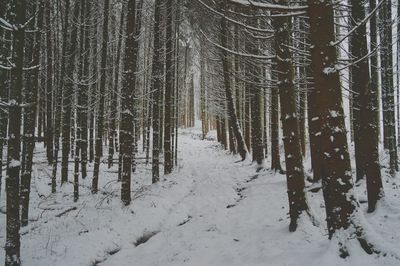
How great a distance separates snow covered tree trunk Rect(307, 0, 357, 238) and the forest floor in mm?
378

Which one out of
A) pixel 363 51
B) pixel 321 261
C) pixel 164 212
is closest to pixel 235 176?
pixel 164 212

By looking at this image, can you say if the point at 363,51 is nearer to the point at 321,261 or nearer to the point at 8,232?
the point at 321,261

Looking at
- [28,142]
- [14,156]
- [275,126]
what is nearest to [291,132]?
[14,156]

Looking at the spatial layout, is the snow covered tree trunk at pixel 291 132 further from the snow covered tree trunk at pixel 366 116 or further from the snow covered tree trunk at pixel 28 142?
the snow covered tree trunk at pixel 28 142

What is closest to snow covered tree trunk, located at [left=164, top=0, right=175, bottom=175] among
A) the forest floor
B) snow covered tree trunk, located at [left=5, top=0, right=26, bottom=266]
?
the forest floor

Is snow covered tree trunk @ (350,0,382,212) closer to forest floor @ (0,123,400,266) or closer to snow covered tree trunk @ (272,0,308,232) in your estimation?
forest floor @ (0,123,400,266)

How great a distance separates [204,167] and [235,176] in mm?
3707

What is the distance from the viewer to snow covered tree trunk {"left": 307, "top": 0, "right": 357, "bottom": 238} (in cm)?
424

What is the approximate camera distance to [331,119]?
426 cm

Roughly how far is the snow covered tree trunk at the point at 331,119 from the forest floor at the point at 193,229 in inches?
14.9

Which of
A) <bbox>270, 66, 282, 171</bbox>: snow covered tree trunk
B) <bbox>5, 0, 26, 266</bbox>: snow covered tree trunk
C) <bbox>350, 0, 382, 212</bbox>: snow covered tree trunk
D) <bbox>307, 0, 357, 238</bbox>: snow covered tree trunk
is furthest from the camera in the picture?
<bbox>270, 66, 282, 171</bbox>: snow covered tree trunk

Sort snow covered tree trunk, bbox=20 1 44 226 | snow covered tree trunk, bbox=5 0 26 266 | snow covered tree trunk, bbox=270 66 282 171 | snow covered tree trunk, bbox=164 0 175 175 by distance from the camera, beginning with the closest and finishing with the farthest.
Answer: snow covered tree trunk, bbox=5 0 26 266, snow covered tree trunk, bbox=20 1 44 226, snow covered tree trunk, bbox=270 66 282 171, snow covered tree trunk, bbox=164 0 175 175

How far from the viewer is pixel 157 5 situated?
1221 cm

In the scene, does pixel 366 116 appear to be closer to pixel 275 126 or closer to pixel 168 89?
pixel 275 126
